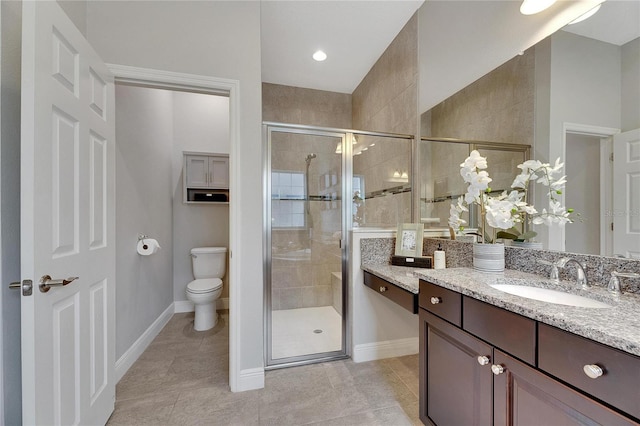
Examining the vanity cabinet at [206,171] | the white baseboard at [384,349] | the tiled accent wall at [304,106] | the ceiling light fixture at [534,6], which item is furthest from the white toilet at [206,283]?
the ceiling light fixture at [534,6]

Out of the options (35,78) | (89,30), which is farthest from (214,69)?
(35,78)

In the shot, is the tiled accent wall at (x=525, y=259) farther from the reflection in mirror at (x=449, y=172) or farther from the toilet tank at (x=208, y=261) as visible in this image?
the toilet tank at (x=208, y=261)

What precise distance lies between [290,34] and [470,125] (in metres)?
1.85

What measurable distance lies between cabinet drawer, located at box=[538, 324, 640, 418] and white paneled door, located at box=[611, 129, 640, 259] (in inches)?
23.8

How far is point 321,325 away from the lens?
7.86 ft

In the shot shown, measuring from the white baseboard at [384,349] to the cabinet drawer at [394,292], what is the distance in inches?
21.8

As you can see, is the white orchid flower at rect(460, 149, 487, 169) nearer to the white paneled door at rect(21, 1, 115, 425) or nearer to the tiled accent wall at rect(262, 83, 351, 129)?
the white paneled door at rect(21, 1, 115, 425)

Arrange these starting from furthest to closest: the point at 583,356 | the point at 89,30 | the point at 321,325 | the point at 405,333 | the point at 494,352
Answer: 1. the point at 321,325
2. the point at 405,333
3. the point at 89,30
4. the point at 494,352
5. the point at 583,356

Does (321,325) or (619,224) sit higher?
(619,224)

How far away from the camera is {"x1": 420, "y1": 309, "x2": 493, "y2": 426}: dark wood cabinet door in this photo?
38.4 inches

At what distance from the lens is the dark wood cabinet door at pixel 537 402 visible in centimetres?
64

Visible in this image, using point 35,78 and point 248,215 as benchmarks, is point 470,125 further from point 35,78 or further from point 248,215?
point 35,78

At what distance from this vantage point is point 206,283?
2.66 metres

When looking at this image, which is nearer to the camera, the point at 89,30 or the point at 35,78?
the point at 35,78
